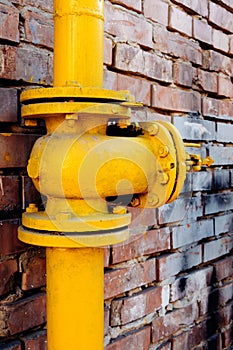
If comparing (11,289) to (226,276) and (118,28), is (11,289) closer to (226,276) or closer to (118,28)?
(118,28)

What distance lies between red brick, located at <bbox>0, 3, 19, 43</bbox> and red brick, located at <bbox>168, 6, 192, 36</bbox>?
521 mm

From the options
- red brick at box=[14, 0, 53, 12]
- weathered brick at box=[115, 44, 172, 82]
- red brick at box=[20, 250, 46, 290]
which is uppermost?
red brick at box=[14, 0, 53, 12]

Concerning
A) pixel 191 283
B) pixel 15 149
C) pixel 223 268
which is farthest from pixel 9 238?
pixel 223 268

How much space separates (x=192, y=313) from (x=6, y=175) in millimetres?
796

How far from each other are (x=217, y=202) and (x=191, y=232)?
173mm

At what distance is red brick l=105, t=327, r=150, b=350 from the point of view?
112 centimetres

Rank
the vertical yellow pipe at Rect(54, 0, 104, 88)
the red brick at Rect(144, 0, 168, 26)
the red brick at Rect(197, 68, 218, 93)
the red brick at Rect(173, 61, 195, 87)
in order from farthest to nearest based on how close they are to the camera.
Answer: the red brick at Rect(197, 68, 218, 93), the red brick at Rect(173, 61, 195, 87), the red brick at Rect(144, 0, 168, 26), the vertical yellow pipe at Rect(54, 0, 104, 88)

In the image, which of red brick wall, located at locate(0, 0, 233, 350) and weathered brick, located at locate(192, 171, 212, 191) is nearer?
red brick wall, located at locate(0, 0, 233, 350)

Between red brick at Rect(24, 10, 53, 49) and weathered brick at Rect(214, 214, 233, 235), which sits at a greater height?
red brick at Rect(24, 10, 53, 49)

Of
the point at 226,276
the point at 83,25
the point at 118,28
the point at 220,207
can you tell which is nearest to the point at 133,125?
the point at 83,25

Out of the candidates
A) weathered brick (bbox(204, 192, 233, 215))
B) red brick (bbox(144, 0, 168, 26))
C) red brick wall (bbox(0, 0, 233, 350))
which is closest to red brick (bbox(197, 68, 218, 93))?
red brick wall (bbox(0, 0, 233, 350))

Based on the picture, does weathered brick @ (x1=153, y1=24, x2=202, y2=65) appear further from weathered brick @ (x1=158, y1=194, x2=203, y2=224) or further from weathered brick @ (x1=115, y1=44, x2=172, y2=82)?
weathered brick @ (x1=158, y1=194, x2=203, y2=224)

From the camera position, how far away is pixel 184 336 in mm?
1346

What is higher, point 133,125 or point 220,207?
point 133,125
